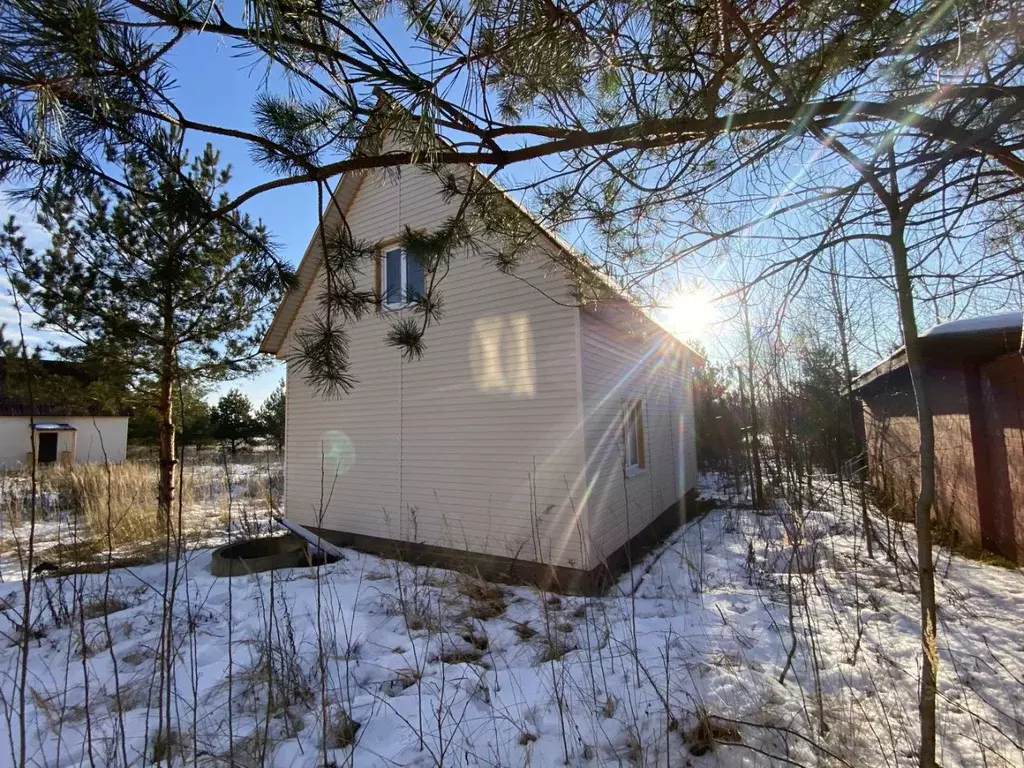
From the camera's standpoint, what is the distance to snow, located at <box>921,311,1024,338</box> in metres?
4.87

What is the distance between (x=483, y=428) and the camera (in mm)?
6688

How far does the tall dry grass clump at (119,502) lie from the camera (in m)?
8.16

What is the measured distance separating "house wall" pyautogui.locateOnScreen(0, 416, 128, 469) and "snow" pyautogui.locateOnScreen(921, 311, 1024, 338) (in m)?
25.6

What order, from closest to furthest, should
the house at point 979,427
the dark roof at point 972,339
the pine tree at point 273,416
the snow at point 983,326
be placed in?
the snow at point 983,326, the dark roof at point 972,339, the house at point 979,427, the pine tree at point 273,416

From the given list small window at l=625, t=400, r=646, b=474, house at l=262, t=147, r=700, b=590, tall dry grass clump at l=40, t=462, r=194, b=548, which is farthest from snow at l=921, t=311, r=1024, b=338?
tall dry grass clump at l=40, t=462, r=194, b=548

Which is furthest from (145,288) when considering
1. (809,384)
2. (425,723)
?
(809,384)

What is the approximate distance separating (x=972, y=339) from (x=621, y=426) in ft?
13.0

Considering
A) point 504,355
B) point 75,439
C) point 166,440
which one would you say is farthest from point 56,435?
point 504,355

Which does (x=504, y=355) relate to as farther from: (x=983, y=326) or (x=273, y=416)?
(x=273, y=416)

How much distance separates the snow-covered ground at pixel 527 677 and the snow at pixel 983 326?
8.52 ft

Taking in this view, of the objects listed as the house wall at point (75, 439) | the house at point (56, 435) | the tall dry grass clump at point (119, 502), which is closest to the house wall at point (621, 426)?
the tall dry grass clump at point (119, 502)

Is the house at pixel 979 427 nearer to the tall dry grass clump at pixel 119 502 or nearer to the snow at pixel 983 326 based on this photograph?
the snow at pixel 983 326

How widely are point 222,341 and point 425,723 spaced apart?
28.1 feet

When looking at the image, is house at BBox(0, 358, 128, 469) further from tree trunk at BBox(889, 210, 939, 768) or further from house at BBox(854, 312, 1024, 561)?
house at BBox(854, 312, 1024, 561)
